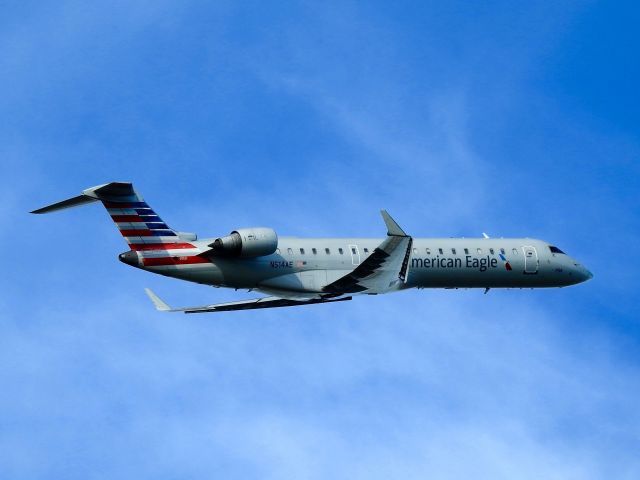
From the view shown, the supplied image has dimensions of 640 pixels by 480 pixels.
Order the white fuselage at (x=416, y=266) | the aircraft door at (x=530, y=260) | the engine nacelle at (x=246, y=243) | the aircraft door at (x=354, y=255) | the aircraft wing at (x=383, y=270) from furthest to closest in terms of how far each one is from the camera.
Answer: the aircraft door at (x=530, y=260), the aircraft door at (x=354, y=255), the white fuselage at (x=416, y=266), the engine nacelle at (x=246, y=243), the aircraft wing at (x=383, y=270)

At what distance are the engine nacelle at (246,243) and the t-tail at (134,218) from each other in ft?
4.25

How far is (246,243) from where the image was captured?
3647 centimetres

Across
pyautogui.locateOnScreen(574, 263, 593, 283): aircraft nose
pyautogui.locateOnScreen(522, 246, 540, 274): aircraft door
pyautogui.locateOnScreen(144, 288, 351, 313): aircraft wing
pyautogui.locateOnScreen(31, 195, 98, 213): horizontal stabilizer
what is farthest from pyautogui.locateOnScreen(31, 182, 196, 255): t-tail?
pyautogui.locateOnScreen(574, 263, 593, 283): aircraft nose

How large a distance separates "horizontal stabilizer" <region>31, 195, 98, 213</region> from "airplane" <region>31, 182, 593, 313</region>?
0.04 metres

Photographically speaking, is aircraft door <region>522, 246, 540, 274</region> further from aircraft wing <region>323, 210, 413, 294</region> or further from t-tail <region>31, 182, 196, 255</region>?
t-tail <region>31, 182, 196, 255</region>

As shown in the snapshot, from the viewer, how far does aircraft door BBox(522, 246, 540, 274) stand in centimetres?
4322

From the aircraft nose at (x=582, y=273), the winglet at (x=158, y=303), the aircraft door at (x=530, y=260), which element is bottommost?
the winglet at (x=158, y=303)

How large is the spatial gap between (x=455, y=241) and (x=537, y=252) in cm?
391

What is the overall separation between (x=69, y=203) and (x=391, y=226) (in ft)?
35.1

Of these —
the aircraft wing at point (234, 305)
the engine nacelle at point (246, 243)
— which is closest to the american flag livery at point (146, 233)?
the engine nacelle at point (246, 243)

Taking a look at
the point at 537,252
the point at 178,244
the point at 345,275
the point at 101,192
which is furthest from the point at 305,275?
the point at 537,252

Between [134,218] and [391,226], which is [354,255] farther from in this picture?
[134,218]

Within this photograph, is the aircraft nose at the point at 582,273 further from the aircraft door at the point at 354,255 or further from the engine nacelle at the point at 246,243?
the engine nacelle at the point at 246,243

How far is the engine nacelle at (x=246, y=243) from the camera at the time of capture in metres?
36.5
